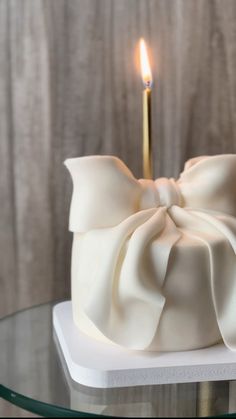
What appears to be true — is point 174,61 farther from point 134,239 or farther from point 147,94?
point 134,239

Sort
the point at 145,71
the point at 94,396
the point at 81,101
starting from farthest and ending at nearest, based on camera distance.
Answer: the point at 81,101 < the point at 145,71 < the point at 94,396

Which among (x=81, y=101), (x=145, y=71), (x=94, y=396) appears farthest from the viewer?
(x=81, y=101)

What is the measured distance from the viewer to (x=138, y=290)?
51 cm

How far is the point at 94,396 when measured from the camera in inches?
19.1

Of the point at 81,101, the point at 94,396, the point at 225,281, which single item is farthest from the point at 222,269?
the point at 81,101

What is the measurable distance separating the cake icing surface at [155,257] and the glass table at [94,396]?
0.04 metres

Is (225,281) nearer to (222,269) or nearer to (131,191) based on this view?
(222,269)

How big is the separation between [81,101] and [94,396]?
1.38 feet

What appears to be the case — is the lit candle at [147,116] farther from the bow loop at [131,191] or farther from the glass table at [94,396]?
the glass table at [94,396]

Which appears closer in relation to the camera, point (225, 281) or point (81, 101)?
point (225, 281)

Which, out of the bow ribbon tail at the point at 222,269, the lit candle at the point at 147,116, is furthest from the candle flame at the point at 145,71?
the bow ribbon tail at the point at 222,269

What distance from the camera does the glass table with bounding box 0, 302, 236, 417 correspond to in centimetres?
47

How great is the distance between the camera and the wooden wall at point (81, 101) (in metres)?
0.79

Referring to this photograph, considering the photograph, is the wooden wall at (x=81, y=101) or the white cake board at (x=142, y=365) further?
the wooden wall at (x=81, y=101)
